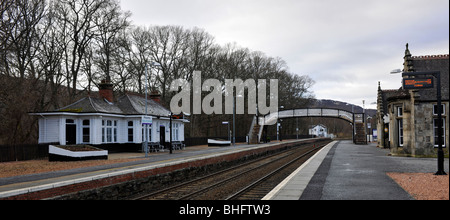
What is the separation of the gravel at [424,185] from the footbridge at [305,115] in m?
42.1

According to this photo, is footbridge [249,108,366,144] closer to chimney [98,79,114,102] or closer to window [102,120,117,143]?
chimney [98,79,114,102]

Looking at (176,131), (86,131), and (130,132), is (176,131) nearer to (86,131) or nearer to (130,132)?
(130,132)

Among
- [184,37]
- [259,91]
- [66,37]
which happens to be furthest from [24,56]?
[259,91]

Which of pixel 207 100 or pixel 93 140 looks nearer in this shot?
pixel 93 140

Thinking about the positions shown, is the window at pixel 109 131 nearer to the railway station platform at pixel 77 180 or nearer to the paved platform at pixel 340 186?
the railway station platform at pixel 77 180

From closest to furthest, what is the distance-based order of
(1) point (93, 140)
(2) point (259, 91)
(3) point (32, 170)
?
(3) point (32, 170) < (1) point (93, 140) < (2) point (259, 91)

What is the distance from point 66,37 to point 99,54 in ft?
16.3

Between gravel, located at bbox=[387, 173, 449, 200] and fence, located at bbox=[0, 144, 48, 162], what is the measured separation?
21965 millimetres

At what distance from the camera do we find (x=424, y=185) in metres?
13.0

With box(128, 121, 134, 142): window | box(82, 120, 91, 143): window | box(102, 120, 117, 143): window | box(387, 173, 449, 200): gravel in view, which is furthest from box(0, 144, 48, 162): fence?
box(387, 173, 449, 200): gravel

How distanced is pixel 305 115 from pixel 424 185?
181 feet

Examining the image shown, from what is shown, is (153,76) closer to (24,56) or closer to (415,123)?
(24,56)

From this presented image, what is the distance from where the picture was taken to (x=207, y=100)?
5647 cm

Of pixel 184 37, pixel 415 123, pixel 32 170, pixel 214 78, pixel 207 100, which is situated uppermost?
pixel 184 37
